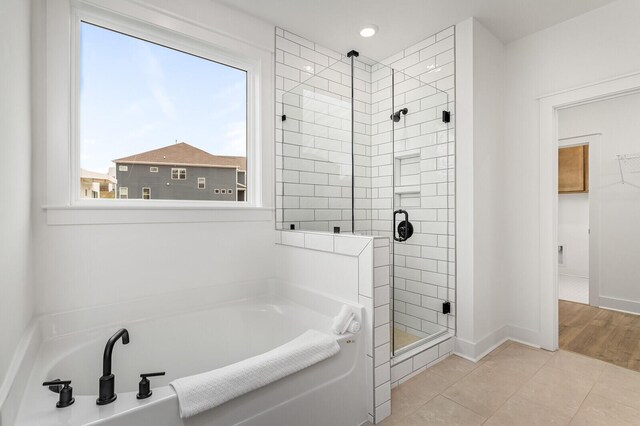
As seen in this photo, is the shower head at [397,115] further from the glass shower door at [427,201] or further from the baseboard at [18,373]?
the baseboard at [18,373]

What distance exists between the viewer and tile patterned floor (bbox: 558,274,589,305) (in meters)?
3.88

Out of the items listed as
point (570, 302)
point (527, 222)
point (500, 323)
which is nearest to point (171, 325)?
point (500, 323)

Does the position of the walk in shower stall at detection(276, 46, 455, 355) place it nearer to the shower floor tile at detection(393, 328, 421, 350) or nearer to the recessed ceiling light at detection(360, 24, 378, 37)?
the shower floor tile at detection(393, 328, 421, 350)

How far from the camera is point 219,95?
94.3 inches

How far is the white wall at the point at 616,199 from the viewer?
3387 millimetres

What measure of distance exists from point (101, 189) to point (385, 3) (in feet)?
7.45

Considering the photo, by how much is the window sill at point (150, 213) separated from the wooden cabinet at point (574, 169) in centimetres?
436

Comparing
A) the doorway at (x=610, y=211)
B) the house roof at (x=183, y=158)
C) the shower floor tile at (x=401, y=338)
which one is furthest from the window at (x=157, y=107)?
the doorway at (x=610, y=211)

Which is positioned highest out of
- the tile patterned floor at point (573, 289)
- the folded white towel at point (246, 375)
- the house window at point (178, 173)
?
the house window at point (178, 173)

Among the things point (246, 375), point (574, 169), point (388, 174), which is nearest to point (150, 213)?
point (246, 375)

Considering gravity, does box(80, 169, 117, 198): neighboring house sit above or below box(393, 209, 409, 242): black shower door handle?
above

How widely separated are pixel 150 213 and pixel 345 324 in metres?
1.36

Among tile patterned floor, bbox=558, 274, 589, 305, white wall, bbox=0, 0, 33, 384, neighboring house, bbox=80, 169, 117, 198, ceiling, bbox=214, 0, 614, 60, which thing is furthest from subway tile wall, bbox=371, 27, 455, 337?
tile patterned floor, bbox=558, 274, 589, 305

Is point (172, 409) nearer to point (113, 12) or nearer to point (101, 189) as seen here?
point (101, 189)
